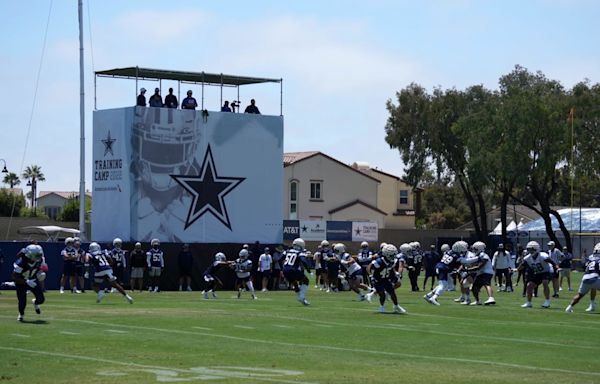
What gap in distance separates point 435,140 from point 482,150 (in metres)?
7.57

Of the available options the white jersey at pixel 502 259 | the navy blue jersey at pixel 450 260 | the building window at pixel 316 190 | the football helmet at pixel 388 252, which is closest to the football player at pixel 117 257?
the navy blue jersey at pixel 450 260

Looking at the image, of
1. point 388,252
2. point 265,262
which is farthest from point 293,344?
point 265,262

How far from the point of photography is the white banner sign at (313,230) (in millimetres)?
78812

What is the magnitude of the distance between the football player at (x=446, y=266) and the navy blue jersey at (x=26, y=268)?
42.0 ft

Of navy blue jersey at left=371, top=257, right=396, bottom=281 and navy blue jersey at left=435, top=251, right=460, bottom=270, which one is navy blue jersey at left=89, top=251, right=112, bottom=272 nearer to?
navy blue jersey at left=371, top=257, right=396, bottom=281

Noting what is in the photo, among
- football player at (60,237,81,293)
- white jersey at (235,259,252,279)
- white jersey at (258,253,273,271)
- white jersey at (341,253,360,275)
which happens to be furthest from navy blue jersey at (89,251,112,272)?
white jersey at (258,253,273,271)

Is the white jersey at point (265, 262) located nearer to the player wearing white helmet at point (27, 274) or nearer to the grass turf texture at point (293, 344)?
the grass turf texture at point (293, 344)

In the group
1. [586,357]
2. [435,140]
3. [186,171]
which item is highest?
[435,140]

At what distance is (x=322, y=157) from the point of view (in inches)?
3711

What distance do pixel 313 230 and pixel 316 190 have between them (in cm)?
1503

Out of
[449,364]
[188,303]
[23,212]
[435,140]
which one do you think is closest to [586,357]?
[449,364]

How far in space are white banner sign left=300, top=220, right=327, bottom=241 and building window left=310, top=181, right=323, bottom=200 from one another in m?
14.3

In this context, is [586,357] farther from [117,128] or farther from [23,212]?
[23,212]

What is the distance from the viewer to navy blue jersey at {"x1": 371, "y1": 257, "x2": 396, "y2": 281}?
2822 cm
